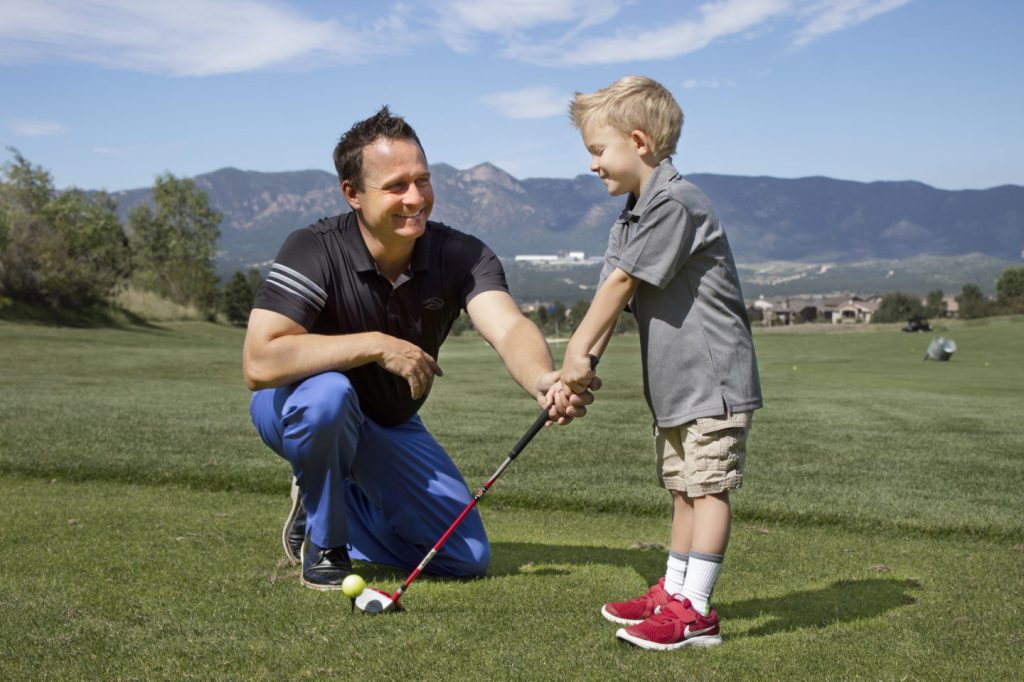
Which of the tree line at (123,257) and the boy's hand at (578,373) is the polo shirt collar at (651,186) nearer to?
the boy's hand at (578,373)

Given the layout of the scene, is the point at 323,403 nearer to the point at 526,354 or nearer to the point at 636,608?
the point at 526,354

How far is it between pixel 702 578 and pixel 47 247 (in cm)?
4449

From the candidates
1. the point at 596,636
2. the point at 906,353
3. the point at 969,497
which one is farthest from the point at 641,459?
the point at 906,353

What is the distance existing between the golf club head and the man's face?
141 centimetres

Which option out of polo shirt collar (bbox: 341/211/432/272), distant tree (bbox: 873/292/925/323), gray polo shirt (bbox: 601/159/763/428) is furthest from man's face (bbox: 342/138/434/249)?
distant tree (bbox: 873/292/925/323)

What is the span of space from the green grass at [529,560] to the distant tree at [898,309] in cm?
9635

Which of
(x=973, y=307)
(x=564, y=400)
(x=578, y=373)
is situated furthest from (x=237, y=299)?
(x=578, y=373)

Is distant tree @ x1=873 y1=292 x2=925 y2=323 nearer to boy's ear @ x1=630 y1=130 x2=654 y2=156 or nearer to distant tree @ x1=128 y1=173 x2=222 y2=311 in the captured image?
distant tree @ x1=128 y1=173 x2=222 y2=311

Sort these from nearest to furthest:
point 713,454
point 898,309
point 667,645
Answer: point 667,645
point 713,454
point 898,309

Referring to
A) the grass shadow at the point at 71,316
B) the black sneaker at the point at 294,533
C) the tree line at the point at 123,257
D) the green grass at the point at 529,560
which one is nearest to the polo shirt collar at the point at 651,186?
the green grass at the point at 529,560

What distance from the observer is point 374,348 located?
4.06 meters

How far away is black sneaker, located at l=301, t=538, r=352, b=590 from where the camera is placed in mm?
4137

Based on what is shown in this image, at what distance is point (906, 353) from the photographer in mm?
39469

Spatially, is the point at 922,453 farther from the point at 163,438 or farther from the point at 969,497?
the point at 163,438
